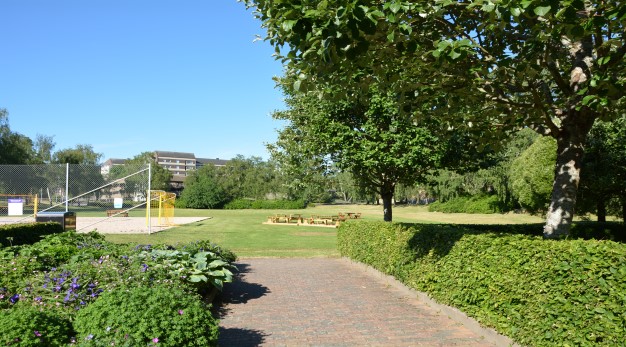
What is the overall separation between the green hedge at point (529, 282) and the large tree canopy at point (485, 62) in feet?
5.70

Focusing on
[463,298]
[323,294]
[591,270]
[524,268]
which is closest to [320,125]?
[323,294]

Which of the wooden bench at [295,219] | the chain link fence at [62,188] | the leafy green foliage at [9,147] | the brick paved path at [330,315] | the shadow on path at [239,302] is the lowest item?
the brick paved path at [330,315]

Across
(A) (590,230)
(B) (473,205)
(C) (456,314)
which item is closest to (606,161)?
(A) (590,230)

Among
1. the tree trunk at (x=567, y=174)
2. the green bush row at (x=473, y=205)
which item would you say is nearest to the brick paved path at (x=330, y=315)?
the tree trunk at (x=567, y=174)

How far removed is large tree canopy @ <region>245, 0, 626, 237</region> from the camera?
5.67 metres

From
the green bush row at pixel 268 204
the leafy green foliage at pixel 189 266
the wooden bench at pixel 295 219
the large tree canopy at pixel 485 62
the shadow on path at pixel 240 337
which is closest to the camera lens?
the large tree canopy at pixel 485 62

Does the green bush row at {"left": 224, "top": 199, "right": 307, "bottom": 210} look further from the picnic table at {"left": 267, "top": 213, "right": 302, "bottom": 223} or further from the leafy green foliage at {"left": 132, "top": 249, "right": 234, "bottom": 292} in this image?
the leafy green foliage at {"left": 132, "top": 249, "right": 234, "bottom": 292}

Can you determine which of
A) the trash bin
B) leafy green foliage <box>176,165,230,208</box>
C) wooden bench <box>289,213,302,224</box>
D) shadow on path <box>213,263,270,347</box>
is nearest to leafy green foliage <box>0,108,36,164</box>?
leafy green foliage <box>176,165,230,208</box>

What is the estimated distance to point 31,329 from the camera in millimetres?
4027

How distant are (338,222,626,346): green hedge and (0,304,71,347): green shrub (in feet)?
16.0

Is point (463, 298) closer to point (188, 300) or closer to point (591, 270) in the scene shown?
point (591, 270)

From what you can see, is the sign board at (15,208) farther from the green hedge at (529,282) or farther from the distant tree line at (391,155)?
the green hedge at (529,282)

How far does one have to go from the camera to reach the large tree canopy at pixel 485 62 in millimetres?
5672

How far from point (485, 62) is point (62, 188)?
20.6m
